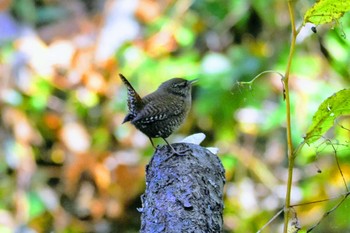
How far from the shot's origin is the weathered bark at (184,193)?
5.76 feet

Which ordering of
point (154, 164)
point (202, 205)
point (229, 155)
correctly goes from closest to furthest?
point (202, 205)
point (154, 164)
point (229, 155)

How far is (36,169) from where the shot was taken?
18.0 feet

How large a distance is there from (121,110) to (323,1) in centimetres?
323

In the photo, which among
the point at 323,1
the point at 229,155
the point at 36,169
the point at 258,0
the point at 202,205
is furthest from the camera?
the point at 36,169

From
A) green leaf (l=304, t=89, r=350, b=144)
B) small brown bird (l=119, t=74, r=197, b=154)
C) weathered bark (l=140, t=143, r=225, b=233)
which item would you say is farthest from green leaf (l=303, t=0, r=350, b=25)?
small brown bird (l=119, t=74, r=197, b=154)

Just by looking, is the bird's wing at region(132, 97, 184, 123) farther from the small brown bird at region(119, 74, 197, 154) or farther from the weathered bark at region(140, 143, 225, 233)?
the weathered bark at region(140, 143, 225, 233)

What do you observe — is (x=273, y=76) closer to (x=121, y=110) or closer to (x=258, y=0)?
(x=258, y=0)

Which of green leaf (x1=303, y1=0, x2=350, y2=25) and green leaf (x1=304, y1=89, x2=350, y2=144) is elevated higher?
green leaf (x1=303, y1=0, x2=350, y2=25)

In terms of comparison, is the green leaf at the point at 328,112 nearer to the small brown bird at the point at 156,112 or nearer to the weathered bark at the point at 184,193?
the weathered bark at the point at 184,193

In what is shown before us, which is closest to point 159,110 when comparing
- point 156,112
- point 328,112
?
point 156,112

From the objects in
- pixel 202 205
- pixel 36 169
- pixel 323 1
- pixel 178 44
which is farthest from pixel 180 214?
pixel 36 169

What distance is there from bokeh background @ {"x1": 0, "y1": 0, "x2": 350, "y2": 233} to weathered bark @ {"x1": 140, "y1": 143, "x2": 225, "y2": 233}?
2.56m

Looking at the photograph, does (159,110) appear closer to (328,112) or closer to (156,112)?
(156,112)

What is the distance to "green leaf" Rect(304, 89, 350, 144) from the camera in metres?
1.67
